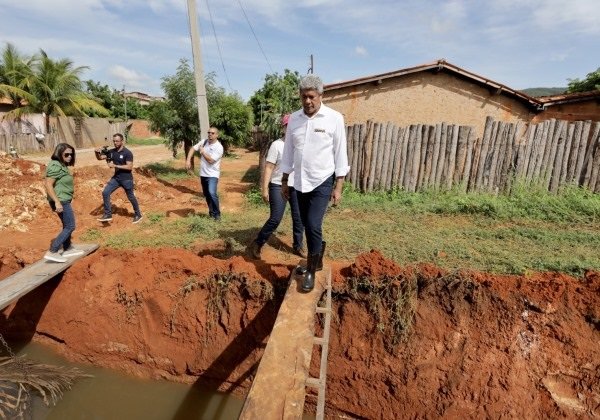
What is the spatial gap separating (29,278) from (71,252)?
684 mm

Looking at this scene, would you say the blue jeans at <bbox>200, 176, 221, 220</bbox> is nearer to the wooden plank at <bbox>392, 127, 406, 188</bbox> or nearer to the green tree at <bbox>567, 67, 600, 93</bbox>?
the wooden plank at <bbox>392, 127, 406, 188</bbox>

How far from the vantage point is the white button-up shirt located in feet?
9.57

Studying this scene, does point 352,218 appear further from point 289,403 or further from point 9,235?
point 9,235

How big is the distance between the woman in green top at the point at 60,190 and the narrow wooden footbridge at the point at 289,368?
306 centimetres

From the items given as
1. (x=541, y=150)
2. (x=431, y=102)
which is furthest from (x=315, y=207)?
(x=431, y=102)

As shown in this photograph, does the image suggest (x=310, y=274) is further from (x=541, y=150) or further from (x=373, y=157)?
(x=541, y=150)

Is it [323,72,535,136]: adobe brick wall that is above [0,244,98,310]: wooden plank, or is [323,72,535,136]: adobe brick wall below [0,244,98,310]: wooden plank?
above

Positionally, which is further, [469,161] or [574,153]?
[469,161]

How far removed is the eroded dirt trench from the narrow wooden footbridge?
98 cm

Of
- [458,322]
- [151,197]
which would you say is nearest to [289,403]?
[458,322]

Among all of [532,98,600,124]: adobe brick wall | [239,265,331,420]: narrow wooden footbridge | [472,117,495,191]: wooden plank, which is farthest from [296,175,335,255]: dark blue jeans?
[532,98,600,124]: adobe brick wall

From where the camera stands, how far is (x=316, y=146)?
2.96 metres

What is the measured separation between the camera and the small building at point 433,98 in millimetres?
9117

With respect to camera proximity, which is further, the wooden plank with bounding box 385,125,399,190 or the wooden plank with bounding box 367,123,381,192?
the wooden plank with bounding box 367,123,381,192
